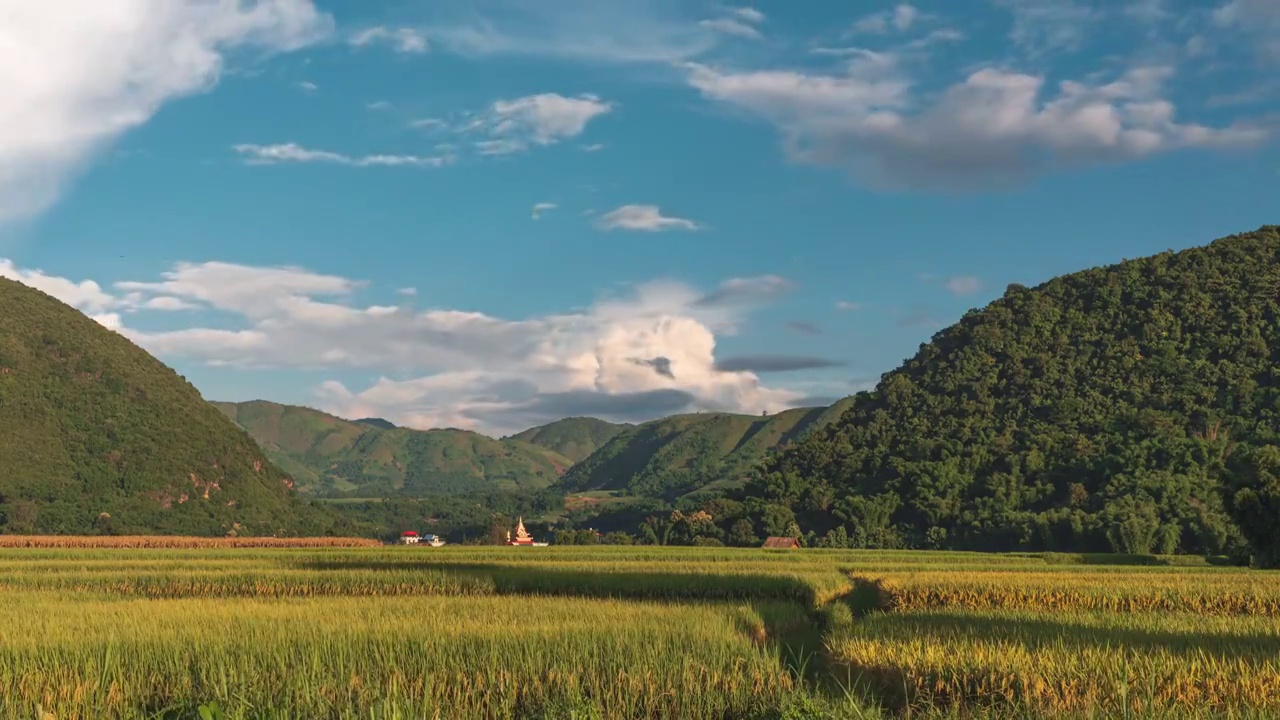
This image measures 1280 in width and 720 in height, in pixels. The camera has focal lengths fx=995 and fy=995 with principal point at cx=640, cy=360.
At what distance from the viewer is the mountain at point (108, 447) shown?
137375mm

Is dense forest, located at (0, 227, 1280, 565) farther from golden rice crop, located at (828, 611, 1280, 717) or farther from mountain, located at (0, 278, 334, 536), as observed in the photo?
golden rice crop, located at (828, 611, 1280, 717)

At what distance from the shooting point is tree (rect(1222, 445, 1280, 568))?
5712 cm

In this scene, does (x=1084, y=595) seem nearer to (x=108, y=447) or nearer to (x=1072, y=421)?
(x=1072, y=421)

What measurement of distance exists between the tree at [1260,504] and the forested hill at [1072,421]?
24.9 metres

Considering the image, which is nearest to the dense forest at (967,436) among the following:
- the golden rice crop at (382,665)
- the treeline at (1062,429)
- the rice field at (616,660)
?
the treeline at (1062,429)

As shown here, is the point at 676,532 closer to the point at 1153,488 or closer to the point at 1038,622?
the point at 1153,488

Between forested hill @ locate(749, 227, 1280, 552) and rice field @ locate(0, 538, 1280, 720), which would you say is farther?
forested hill @ locate(749, 227, 1280, 552)

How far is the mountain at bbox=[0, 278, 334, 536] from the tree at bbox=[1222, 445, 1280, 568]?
5241 inches

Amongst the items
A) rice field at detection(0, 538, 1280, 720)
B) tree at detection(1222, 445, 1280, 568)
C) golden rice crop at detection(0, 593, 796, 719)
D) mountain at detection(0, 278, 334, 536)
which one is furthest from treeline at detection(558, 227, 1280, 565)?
golden rice crop at detection(0, 593, 796, 719)

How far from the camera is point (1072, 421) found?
116 metres

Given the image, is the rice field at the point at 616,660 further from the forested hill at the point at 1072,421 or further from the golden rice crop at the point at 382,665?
the forested hill at the point at 1072,421

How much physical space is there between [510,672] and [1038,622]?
13187 millimetres

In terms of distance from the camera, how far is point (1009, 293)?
6083 inches

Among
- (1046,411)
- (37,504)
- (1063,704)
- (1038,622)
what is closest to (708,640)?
(1063,704)
